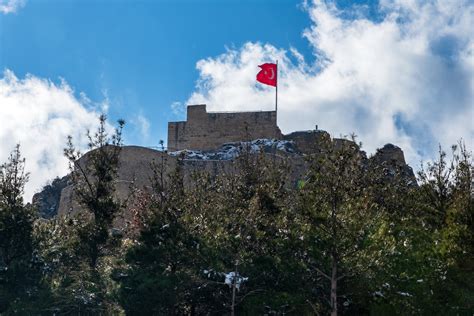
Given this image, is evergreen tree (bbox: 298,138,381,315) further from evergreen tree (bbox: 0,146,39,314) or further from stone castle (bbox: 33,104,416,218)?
stone castle (bbox: 33,104,416,218)

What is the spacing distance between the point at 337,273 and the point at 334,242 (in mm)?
1221

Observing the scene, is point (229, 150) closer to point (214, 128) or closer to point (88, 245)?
point (214, 128)

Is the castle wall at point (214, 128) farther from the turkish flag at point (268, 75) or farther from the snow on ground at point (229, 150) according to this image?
the turkish flag at point (268, 75)

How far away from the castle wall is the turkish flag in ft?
11.8

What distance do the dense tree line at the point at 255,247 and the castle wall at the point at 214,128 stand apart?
979 inches

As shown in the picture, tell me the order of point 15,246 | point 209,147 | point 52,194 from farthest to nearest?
1. point 52,194
2. point 209,147
3. point 15,246

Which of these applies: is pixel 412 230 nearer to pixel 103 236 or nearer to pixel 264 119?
pixel 103 236

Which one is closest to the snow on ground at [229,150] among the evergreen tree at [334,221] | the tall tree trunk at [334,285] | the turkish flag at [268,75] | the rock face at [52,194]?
the turkish flag at [268,75]

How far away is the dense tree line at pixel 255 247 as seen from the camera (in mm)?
16438

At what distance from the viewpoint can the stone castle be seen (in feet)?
145

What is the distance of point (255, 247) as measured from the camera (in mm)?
18625

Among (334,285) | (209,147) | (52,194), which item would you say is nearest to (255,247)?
(334,285)

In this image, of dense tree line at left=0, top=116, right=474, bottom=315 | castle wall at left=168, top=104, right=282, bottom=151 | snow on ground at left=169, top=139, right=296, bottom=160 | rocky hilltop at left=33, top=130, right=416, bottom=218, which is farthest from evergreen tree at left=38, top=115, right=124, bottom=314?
castle wall at left=168, top=104, right=282, bottom=151

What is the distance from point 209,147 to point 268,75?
8515mm
